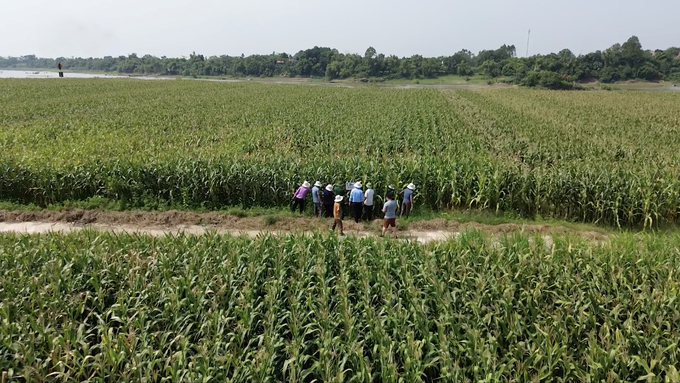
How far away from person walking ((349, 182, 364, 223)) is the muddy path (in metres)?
0.36

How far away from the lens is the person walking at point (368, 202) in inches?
459

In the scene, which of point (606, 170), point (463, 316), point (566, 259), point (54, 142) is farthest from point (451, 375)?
point (54, 142)

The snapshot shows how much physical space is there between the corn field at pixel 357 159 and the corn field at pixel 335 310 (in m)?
4.42

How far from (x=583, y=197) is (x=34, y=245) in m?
14.3

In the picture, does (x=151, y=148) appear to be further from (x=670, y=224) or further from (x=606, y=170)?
(x=670, y=224)

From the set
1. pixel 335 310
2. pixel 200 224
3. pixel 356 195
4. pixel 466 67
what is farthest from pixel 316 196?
pixel 466 67

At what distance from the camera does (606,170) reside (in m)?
12.6

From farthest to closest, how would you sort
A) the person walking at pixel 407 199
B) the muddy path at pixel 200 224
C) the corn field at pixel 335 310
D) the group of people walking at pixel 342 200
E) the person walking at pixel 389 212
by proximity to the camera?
the person walking at pixel 407 199 < the group of people walking at pixel 342 200 < the muddy path at pixel 200 224 < the person walking at pixel 389 212 < the corn field at pixel 335 310

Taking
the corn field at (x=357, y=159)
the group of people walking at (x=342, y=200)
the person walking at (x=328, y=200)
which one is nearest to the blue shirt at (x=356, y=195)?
the group of people walking at (x=342, y=200)

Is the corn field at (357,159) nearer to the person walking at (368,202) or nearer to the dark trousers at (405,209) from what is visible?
the dark trousers at (405,209)

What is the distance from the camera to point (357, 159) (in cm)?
1448

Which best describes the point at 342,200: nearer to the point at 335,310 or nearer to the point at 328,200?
the point at 328,200

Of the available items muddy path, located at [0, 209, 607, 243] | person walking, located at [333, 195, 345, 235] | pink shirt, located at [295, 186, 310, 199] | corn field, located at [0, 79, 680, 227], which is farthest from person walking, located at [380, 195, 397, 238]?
pink shirt, located at [295, 186, 310, 199]

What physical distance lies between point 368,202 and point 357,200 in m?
0.38
